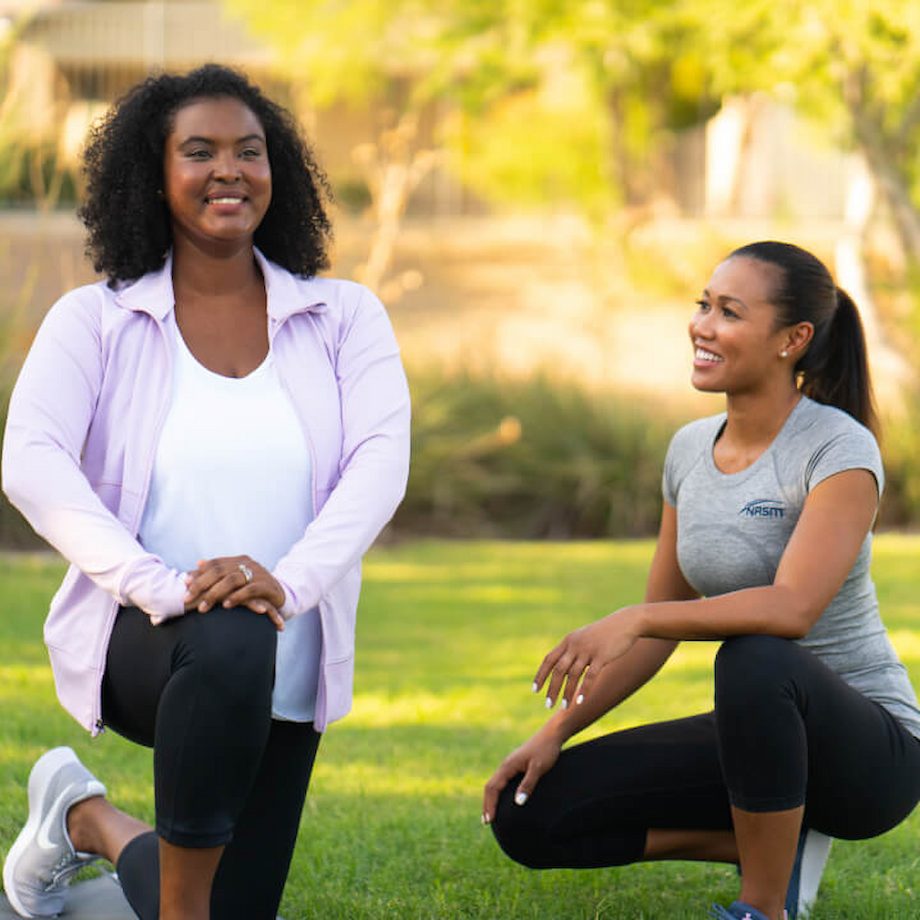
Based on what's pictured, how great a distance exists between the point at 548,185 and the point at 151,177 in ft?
69.5

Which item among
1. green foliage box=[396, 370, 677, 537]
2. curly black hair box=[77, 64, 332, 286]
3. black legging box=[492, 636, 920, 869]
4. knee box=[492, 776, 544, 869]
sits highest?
curly black hair box=[77, 64, 332, 286]

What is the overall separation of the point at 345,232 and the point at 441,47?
322 centimetres

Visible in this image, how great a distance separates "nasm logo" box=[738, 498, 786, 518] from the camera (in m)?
3.43

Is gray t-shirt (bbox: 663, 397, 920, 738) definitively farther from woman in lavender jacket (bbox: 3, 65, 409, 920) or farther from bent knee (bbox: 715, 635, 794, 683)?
woman in lavender jacket (bbox: 3, 65, 409, 920)

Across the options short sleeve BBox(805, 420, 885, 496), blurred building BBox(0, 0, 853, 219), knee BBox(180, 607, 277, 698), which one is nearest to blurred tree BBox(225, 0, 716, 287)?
blurred building BBox(0, 0, 853, 219)

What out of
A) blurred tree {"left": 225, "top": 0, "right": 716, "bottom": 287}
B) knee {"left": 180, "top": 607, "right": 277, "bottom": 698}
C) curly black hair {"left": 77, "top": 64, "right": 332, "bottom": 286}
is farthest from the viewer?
blurred tree {"left": 225, "top": 0, "right": 716, "bottom": 287}

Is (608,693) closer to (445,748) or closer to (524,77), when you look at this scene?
(445,748)

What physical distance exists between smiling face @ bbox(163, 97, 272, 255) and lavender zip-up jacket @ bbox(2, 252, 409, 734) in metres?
0.14

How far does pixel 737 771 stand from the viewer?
3193mm

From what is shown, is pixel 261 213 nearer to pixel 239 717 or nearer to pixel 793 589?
pixel 239 717

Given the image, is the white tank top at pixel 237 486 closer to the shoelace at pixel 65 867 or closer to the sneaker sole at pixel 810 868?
the shoelace at pixel 65 867

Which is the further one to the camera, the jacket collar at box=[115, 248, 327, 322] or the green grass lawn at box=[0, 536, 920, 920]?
the green grass lawn at box=[0, 536, 920, 920]

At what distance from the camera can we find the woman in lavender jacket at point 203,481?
9.67ft

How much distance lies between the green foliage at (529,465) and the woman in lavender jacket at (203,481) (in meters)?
A: 8.53
